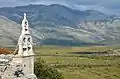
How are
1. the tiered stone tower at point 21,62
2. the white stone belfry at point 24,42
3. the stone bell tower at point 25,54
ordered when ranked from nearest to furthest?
1. the tiered stone tower at point 21,62
2. the stone bell tower at point 25,54
3. the white stone belfry at point 24,42

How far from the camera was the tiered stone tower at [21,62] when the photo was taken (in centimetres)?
6350

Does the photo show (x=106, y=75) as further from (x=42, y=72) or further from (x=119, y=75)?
(x=42, y=72)

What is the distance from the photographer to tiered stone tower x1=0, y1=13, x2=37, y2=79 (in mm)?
63500

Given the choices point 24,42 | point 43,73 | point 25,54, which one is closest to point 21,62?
point 25,54

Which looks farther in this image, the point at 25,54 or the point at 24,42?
the point at 24,42

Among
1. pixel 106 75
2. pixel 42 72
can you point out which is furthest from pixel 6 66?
pixel 106 75

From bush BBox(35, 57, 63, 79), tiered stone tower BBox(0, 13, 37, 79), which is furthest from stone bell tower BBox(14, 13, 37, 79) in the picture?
bush BBox(35, 57, 63, 79)

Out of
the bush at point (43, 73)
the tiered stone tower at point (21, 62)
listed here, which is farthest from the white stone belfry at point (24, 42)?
the bush at point (43, 73)

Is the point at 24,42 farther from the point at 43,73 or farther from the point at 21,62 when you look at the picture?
the point at 43,73

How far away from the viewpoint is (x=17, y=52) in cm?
6962

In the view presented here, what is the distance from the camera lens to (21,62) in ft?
211

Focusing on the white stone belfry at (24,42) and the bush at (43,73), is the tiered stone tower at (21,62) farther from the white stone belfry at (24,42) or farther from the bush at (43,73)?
the bush at (43,73)

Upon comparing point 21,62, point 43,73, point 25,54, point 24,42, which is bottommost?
point 43,73

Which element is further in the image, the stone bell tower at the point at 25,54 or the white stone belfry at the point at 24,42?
the white stone belfry at the point at 24,42
